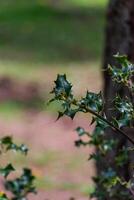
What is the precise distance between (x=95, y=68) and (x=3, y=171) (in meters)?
8.11

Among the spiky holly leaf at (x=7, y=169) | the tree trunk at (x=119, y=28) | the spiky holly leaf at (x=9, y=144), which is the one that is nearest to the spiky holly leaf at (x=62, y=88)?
the spiky holly leaf at (x=7, y=169)

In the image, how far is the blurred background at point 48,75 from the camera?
670 cm

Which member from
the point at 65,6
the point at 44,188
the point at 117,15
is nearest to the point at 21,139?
the point at 44,188

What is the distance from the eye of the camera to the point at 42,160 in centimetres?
687

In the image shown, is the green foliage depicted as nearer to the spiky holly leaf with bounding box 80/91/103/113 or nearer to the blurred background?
the spiky holly leaf with bounding box 80/91/103/113

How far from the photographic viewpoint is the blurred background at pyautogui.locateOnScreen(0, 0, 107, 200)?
6.70 metres

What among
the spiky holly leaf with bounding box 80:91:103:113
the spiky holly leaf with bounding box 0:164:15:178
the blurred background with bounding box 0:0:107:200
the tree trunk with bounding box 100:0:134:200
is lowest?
the spiky holly leaf with bounding box 80:91:103:113

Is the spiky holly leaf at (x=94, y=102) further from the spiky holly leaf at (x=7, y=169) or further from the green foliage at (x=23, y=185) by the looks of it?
the green foliage at (x=23, y=185)

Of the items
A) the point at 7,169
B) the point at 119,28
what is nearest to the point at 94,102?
the point at 7,169

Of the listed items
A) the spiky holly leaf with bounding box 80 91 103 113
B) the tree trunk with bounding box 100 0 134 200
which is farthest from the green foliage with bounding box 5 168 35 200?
the tree trunk with bounding box 100 0 134 200

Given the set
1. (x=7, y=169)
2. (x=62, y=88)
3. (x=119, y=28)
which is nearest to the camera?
(x=62, y=88)

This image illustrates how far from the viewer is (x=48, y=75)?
385 inches

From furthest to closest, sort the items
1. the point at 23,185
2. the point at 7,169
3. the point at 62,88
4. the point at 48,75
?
the point at 48,75 → the point at 23,185 → the point at 7,169 → the point at 62,88

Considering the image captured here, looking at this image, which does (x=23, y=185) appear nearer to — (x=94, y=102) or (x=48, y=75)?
(x=94, y=102)
